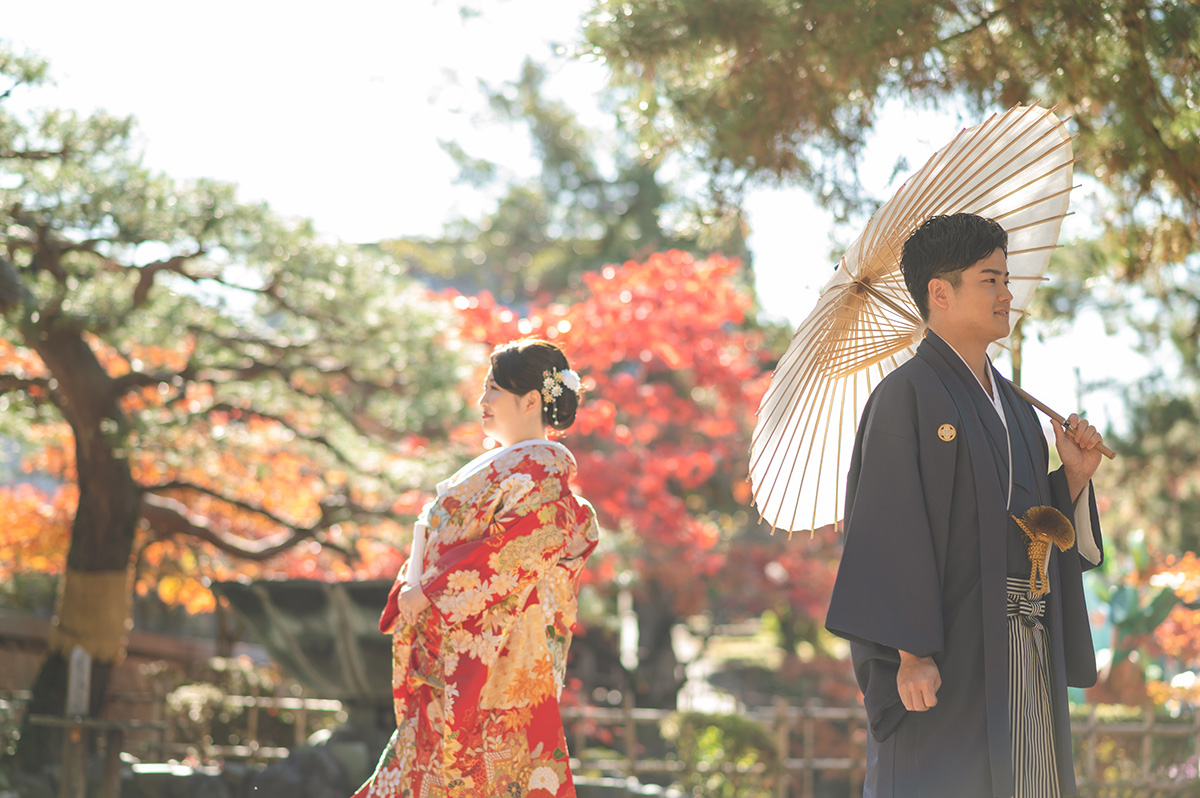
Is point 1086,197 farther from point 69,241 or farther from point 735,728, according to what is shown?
point 69,241

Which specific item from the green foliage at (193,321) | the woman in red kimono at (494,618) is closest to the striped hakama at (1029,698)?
the woman in red kimono at (494,618)

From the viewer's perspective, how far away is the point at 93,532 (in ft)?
20.3

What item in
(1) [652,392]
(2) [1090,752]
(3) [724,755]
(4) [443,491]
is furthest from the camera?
(1) [652,392]

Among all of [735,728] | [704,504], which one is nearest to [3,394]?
[735,728]

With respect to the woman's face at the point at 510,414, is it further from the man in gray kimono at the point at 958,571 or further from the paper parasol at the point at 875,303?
the man in gray kimono at the point at 958,571

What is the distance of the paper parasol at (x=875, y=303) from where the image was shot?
2471 mm

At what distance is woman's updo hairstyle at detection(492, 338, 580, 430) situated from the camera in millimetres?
3018

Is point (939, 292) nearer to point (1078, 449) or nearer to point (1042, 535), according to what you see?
point (1078, 449)

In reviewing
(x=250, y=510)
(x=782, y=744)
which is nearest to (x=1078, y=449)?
(x=782, y=744)

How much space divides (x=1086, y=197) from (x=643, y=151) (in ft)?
6.69

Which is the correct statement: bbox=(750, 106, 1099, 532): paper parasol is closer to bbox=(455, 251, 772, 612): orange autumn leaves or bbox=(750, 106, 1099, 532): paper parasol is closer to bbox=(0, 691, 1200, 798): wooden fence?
bbox=(455, 251, 772, 612): orange autumn leaves

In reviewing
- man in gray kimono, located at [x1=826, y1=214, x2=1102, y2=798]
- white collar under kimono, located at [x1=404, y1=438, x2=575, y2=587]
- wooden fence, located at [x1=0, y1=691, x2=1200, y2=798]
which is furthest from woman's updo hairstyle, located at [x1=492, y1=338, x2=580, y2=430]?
wooden fence, located at [x1=0, y1=691, x2=1200, y2=798]

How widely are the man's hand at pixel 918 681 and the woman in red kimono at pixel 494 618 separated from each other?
118 cm

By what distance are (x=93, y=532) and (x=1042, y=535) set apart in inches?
227
